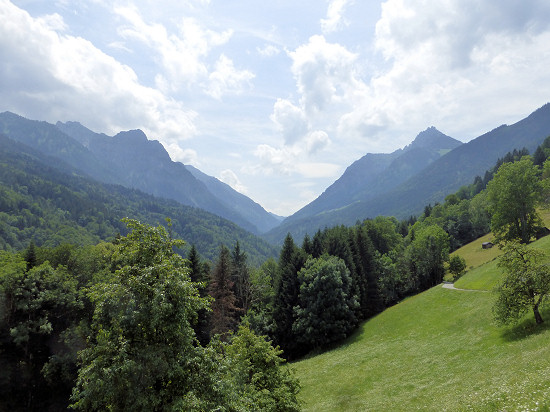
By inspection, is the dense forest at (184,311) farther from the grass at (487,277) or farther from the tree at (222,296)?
the grass at (487,277)

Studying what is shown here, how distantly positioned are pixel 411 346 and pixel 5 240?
231276 millimetres

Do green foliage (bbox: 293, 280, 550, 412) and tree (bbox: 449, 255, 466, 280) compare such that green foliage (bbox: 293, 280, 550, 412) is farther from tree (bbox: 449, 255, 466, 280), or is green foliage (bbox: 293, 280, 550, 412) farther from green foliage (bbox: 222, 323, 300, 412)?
tree (bbox: 449, 255, 466, 280)

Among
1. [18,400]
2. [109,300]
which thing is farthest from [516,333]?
[18,400]

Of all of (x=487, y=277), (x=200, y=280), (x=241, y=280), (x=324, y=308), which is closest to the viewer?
(x=487, y=277)

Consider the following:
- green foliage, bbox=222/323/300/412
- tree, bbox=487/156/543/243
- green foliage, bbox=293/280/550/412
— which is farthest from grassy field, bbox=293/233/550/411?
tree, bbox=487/156/543/243

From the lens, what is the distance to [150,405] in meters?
10.7

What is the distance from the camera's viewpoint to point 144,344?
11.5 meters

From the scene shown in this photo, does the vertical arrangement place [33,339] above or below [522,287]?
above

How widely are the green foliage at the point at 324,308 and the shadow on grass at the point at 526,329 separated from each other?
26439 millimetres

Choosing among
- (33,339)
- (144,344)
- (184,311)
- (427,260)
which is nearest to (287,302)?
(33,339)

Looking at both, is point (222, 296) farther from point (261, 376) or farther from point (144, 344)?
point (144, 344)

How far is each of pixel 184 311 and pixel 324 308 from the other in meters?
45.9

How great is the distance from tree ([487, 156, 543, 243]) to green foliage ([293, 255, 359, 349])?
3413 cm

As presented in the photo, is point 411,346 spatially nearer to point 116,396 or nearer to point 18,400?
point 116,396
